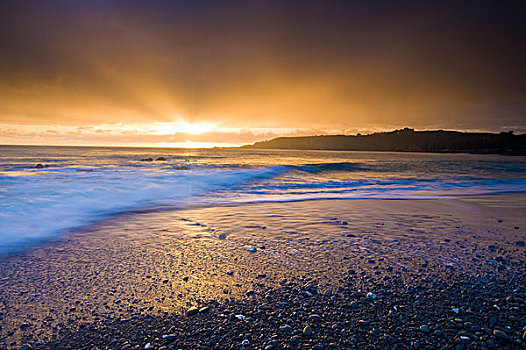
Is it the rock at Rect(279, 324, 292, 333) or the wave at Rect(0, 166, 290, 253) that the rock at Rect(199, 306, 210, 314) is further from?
the wave at Rect(0, 166, 290, 253)

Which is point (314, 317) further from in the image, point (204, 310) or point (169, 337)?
point (169, 337)

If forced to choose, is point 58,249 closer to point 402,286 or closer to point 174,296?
point 174,296

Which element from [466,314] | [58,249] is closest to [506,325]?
[466,314]

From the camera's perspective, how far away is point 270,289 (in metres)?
2.98

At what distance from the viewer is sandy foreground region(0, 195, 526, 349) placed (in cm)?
221

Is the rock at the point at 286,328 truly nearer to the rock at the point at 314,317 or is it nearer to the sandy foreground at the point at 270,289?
the sandy foreground at the point at 270,289

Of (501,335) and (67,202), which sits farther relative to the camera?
(67,202)

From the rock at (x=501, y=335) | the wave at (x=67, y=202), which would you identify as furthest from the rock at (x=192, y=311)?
the wave at (x=67, y=202)

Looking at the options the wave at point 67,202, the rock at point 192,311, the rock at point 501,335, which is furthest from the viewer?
the wave at point 67,202

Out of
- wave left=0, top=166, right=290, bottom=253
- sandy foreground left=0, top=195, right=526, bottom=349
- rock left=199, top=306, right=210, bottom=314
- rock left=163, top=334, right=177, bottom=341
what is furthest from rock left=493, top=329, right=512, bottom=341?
wave left=0, top=166, right=290, bottom=253

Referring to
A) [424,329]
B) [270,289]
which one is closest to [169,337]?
[270,289]

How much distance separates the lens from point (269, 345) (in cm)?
210

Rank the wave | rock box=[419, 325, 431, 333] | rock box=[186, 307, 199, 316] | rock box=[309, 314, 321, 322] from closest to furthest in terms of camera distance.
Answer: rock box=[419, 325, 431, 333] < rock box=[309, 314, 321, 322] < rock box=[186, 307, 199, 316] < the wave

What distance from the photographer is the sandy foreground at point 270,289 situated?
2213 mm
